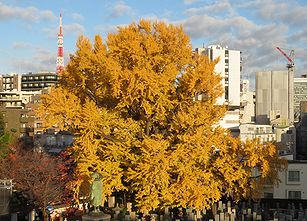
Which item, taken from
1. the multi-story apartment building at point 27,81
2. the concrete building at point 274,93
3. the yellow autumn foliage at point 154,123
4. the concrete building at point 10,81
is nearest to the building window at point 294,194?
the yellow autumn foliage at point 154,123

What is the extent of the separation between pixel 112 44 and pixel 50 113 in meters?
5.03

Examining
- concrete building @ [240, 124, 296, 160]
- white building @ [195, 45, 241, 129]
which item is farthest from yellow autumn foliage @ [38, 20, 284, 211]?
white building @ [195, 45, 241, 129]

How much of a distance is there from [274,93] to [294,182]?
51270 mm

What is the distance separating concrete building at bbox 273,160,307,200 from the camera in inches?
1291

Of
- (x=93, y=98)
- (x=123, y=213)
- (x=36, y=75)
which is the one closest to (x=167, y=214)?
(x=123, y=213)

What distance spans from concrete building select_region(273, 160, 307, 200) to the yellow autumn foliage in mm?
10414

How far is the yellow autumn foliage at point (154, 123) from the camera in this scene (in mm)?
20750

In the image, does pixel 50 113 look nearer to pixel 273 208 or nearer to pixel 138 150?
pixel 138 150

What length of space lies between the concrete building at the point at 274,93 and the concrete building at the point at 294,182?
48523 millimetres

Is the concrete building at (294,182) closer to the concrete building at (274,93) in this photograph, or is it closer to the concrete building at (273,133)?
the concrete building at (273,133)

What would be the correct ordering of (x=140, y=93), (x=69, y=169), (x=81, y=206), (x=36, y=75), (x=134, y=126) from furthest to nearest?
(x=36, y=75) → (x=69, y=169) → (x=81, y=206) → (x=134, y=126) → (x=140, y=93)

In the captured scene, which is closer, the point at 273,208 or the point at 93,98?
the point at 93,98

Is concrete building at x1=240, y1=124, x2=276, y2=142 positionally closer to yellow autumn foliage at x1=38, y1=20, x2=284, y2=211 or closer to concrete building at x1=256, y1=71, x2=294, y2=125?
concrete building at x1=256, y1=71, x2=294, y2=125

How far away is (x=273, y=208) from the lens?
30250 mm
